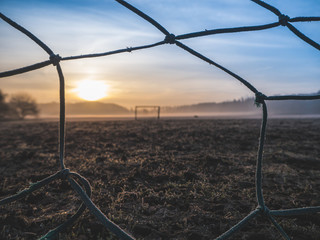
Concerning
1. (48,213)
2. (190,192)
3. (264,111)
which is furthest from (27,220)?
(264,111)

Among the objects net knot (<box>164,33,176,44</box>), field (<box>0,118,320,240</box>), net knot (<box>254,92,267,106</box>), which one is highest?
net knot (<box>164,33,176,44</box>)

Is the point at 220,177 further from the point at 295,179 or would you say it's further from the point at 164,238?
the point at 164,238

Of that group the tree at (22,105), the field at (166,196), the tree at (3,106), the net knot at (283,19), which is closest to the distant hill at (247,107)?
the tree at (22,105)

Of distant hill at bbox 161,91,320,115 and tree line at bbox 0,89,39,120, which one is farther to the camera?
distant hill at bbox 161,91,320,115

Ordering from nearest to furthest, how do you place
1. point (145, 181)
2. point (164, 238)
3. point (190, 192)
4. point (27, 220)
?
point (164, 238), point (27, 220), point (190, 192), point (145, 181)

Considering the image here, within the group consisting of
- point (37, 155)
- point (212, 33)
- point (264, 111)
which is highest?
point (212, 33)

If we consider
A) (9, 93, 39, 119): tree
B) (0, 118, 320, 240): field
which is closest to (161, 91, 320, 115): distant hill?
(9, 93, 39, 119): tree

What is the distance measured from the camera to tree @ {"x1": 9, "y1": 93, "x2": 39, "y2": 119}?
3878 cm

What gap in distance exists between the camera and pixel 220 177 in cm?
260

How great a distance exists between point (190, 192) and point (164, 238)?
0.75 meters

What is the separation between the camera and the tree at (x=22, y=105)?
3878 cm

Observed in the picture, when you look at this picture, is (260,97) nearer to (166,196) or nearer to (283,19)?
(283,19)

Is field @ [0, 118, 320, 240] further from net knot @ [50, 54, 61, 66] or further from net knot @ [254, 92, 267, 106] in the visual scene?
net knot @ [50, 54, 61, 66]

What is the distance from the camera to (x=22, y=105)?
4019 cm
